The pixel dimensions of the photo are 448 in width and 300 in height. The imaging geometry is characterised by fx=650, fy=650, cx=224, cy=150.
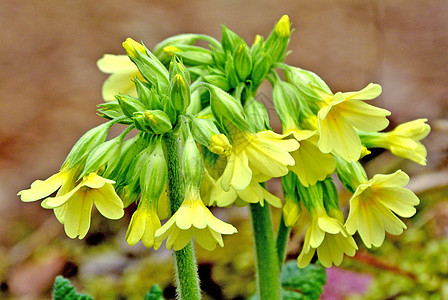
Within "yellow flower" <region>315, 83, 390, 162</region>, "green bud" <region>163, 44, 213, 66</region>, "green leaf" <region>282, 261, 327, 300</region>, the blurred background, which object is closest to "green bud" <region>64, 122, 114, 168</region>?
"green bud" <region>163, 44, 213, 66</region>

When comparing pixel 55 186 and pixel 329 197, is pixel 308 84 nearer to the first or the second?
pixel 329 197

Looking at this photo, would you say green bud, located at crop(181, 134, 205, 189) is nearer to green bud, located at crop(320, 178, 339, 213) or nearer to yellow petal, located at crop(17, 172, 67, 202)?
yellow petal, located at crop(17, 172, 67, 202)

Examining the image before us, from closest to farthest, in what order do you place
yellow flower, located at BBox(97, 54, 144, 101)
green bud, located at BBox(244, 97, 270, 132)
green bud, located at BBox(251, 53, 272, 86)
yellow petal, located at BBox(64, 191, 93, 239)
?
1. yellow petal, located at BBox(64, 191, 93, 239)
2. green bud, located at BBox(244, 97, 270, 132)
3. green bud, located at BBox(251, 53, 272, 86)
4. yellow flower, located at BBox(97, 54, 144, 101)

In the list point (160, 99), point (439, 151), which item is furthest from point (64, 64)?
point (160, 99)

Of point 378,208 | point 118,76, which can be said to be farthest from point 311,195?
point 118,76

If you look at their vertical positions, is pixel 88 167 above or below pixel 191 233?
above

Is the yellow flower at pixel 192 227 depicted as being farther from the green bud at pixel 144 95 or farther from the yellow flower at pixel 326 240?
the yellow flower at pixel 326 240

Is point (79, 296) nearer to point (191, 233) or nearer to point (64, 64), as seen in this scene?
point (191, 233)
